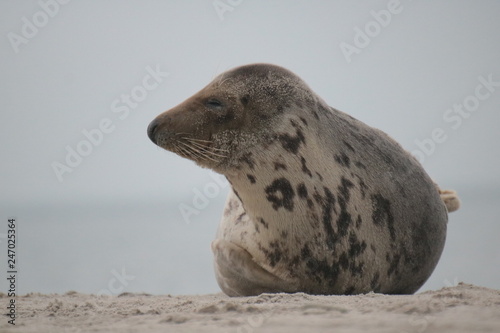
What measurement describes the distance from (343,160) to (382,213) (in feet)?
1.56

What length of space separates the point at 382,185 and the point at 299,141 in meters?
0.75

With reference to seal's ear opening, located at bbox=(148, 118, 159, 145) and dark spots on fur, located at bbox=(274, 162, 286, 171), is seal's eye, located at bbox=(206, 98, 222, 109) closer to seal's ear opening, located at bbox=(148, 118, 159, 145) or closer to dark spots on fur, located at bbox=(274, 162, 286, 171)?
seal's ear opening, located at bbox=(148, 118, 159, 145)

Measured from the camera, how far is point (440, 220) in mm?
5395

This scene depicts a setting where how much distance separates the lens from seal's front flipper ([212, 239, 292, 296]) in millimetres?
4812

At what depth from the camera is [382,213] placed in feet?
16.2

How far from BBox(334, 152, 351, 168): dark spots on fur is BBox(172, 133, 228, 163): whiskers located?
32.3 inches

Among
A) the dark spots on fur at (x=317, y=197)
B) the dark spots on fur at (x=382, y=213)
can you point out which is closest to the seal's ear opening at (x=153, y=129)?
the dark spots on fur at (x=317, y=197)

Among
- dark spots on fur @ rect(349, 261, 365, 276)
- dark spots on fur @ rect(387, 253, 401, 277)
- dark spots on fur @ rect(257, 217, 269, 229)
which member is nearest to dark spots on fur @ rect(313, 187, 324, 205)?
dark spots on fur @ rect(257, 217, 269, 229)

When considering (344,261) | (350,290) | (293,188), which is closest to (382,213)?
(344,261)

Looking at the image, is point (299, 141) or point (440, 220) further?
point (440, 220)

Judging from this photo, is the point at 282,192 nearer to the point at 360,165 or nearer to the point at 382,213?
the point at 360,165

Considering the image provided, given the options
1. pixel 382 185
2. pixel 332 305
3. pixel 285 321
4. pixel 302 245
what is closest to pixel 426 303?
pixel 332 305

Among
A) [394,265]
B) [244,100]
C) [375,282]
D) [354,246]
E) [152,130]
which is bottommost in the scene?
[375,282]

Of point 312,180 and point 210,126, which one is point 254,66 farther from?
point 312,180
